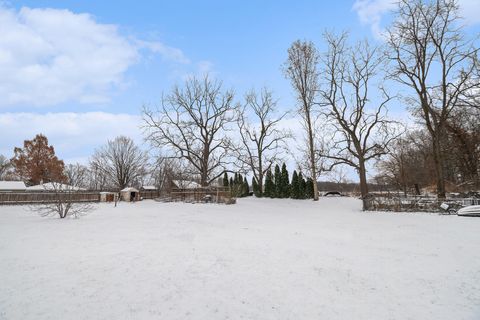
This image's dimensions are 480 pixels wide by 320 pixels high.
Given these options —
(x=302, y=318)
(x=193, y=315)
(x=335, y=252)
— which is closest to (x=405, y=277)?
(x=335, y=252)

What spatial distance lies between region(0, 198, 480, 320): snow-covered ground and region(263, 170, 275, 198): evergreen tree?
24.7 m

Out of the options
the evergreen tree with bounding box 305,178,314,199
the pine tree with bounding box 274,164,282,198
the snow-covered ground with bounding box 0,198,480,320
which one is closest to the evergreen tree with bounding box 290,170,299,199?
the evergreen tree with bounding box 305,178,314,199

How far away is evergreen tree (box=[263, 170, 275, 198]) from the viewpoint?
34.2 meters

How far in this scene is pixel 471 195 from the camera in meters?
16.3

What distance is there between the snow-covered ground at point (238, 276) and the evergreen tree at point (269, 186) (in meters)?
24.7

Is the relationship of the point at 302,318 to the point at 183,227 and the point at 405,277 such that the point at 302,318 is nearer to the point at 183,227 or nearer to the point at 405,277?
the point at 405,277

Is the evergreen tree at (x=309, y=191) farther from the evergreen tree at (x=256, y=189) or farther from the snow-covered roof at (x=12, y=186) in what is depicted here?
the snow-covered roof at (x=12, y=186)

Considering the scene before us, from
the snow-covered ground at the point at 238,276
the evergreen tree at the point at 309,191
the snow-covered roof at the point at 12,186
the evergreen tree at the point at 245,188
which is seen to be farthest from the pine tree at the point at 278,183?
the snow-covered roof at the point at 12,186

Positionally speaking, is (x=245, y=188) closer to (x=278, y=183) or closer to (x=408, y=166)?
(x=278, y=183)

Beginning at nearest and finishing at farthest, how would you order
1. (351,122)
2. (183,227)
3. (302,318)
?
1. (302,318)
2. (183,227)
3. (351,122)

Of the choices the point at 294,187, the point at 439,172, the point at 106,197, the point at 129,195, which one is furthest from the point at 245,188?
the point at 439,172

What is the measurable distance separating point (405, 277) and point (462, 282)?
0.96 meters

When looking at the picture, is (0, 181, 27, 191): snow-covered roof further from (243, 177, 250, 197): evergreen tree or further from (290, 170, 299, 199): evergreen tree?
(290, 170, 299, 199): evergreen tree

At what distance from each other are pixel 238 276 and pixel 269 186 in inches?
1146
